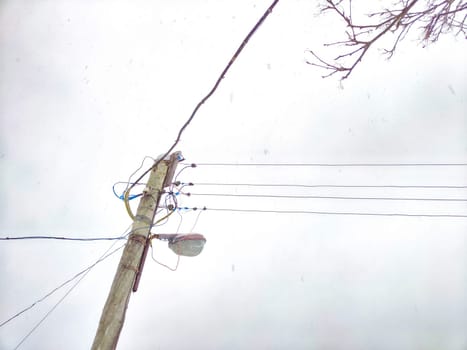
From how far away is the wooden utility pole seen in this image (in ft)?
7.61

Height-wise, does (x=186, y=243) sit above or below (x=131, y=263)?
above

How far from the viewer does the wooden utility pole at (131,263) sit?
2320mm

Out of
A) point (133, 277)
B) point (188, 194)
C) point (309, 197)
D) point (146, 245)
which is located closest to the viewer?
point (133, 277)

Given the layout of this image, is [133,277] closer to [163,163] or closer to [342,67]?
[163,163]

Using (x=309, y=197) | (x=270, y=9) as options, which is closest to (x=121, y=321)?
(x=270, y=9)

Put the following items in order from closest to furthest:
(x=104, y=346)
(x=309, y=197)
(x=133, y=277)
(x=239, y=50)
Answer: (x=239, y=50) → (x=104, y=346) → (x=133, y=277) → (x=309, y=197)

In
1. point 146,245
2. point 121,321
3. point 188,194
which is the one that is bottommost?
point 121,321

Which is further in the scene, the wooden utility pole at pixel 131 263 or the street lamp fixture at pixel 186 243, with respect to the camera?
the street lamp fixture at pixel 186 243

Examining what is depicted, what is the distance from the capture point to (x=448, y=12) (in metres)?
2.20

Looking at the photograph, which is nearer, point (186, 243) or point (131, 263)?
point (131, 263)

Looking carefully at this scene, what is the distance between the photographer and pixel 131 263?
8.45ft

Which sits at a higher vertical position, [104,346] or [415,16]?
[415,16]

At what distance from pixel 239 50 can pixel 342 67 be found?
946 millimetres

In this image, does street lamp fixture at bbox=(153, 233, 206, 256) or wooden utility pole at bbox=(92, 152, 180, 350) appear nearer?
wooden utility pole at bbox=(92, 152, 180, 350)
